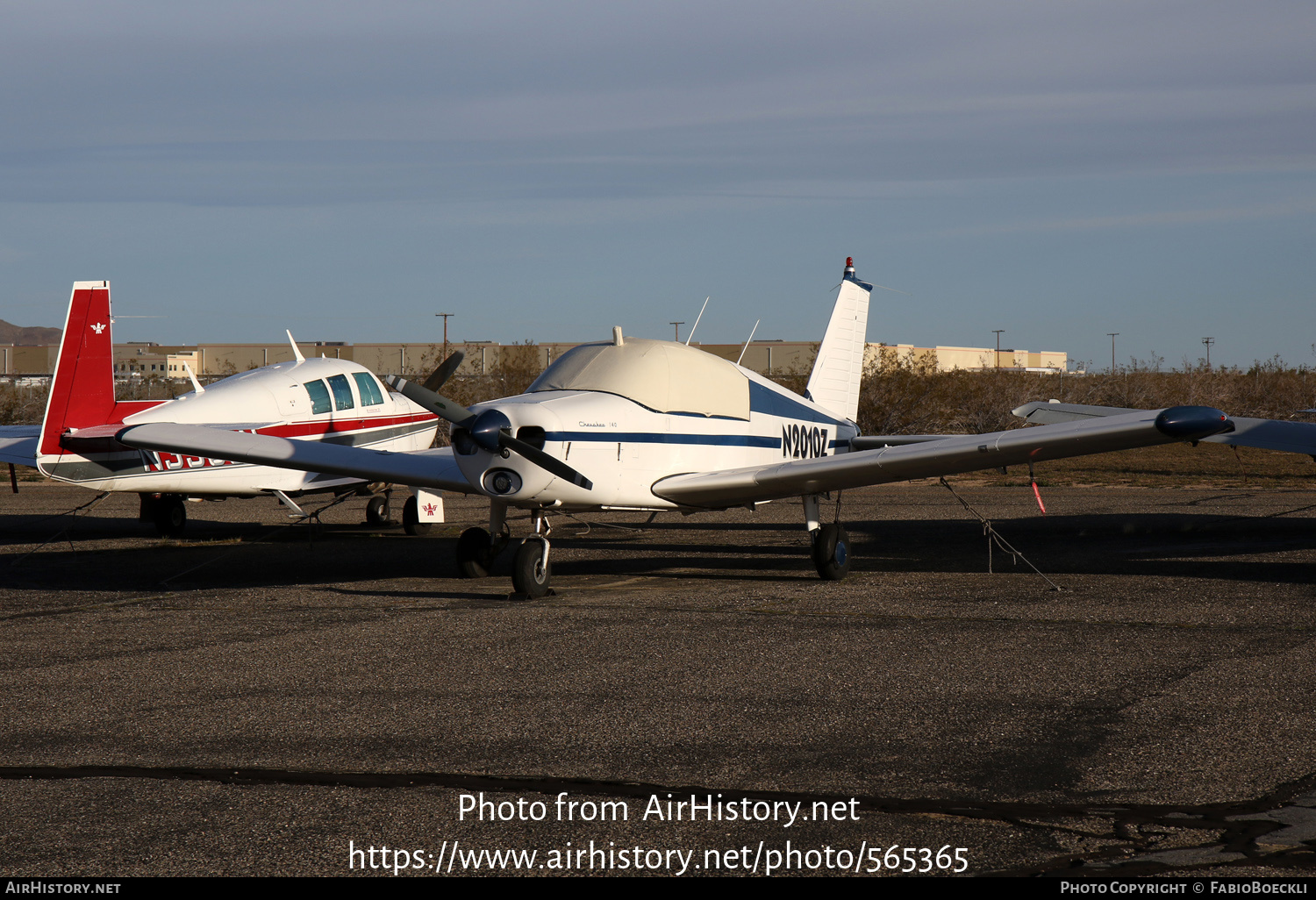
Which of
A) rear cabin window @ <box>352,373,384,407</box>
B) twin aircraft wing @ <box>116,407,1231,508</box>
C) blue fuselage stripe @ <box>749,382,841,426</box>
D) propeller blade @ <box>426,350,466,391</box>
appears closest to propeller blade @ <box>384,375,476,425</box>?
twin aircraft wing @ <box>116,407,1231,508</box>

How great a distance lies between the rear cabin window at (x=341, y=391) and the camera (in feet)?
54.1

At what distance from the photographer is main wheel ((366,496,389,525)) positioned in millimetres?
18578

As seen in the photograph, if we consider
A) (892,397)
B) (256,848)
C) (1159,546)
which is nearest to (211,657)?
(256,848)

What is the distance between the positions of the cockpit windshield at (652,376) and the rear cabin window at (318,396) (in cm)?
536

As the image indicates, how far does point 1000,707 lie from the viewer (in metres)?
6.43

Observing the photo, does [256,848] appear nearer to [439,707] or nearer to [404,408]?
[439,707]

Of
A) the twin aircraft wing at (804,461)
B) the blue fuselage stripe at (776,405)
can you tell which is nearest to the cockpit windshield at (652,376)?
the blue fuselage stripe at (776,405)

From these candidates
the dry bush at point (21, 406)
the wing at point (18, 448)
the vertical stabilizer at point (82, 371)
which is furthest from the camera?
the dry bush at point (21, 406)

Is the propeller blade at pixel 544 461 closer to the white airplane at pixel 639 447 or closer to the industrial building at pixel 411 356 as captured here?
the white airplane at pixel 639 447

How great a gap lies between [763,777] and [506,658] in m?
3.16

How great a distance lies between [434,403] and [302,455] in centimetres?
239

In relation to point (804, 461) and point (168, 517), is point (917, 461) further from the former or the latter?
point (168, 517)

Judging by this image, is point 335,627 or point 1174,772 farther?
point 335,627
